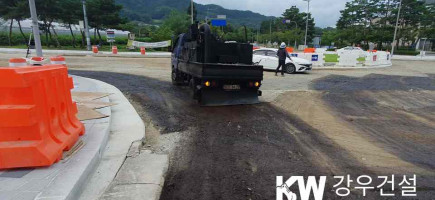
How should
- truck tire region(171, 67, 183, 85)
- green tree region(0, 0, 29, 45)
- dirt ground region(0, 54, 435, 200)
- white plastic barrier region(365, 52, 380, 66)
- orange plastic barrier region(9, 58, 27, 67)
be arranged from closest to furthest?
1. dirt ground region(0, 54, 435, 200)
2. orange plastic barrier region(9, 58, 27, 67)
3. truck tire region(171, 67, 183, 85)
4. white plastic barrier region(365, 52, 380, 66)
5. green tree region(0, 0, 29, 45)

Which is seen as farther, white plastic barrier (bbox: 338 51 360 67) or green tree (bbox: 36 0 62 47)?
green tree (bbox: 36 0 62 47)

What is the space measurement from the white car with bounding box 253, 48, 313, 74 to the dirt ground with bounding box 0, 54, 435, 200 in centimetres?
712

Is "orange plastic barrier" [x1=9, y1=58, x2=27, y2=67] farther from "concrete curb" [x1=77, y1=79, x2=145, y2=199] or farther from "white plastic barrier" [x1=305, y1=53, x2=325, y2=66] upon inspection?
"white plastic barrier" [x1=305, y1=53, x2=325, y2=66]

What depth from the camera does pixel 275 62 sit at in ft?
53.8

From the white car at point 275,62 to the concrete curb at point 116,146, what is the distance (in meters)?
10.9

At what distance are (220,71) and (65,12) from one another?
133 feet

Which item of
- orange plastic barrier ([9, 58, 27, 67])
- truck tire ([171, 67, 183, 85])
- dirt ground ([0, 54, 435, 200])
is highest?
orange plastic barrier ([9, 58, 27, 67])

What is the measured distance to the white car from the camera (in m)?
16.0

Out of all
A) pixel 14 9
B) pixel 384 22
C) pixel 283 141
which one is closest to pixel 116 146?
pixel 283 141

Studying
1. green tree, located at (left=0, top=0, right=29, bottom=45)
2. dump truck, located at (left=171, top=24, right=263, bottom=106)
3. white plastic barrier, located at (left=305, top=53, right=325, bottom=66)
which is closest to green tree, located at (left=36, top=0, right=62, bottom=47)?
green tree, located at (left=0, top=0, right=29, bottom=45)

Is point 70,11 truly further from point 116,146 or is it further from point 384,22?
point 384,22

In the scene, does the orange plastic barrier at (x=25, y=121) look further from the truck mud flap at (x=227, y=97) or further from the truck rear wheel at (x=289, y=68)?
the truck rear wheel at (x=289, y=68)

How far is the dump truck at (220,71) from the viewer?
713 cm

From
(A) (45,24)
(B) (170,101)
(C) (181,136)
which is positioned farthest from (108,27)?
(C) (181,136)
